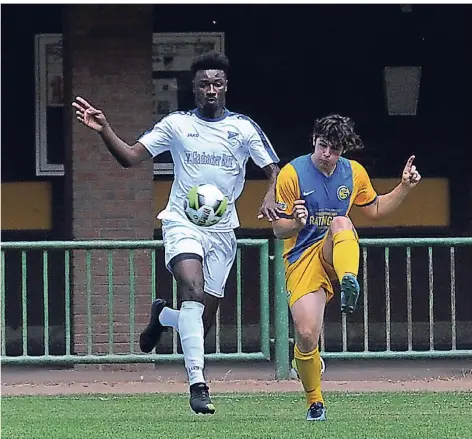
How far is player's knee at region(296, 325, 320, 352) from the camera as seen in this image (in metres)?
7.49

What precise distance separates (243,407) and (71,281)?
308 cm

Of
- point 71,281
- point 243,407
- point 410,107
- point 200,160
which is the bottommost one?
point 243,407

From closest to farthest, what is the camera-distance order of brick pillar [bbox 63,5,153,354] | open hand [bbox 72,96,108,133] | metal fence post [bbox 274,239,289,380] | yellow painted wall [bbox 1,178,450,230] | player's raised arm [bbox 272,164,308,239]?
open hand [bbox 72,96,108,133], player's raised arm [bbox 272,164,308,239], metal fence post [bbox 274,239,289,380], brick pillar [bbox 63,5,153,354], yellow painted wall [bbox 1,178,450,230]

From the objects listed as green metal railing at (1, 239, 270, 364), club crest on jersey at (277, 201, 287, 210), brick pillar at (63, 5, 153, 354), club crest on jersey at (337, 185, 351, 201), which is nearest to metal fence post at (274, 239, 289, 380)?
green metal railing at (1, 239, 270, 364)

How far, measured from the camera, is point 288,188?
24.8ft

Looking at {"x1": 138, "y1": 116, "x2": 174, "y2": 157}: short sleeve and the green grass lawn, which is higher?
{"x1": 138, "y1": 116, "x2": 174, "y2": 157}: short sleeve

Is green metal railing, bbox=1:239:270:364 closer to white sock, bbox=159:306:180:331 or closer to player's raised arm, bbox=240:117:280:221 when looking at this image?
white sock, bbox=159:306:180:331

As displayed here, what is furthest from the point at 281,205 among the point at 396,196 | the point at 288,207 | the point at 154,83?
the point at 154,83

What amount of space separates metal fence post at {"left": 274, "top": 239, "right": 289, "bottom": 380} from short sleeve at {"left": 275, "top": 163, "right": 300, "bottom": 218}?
8.89 feet

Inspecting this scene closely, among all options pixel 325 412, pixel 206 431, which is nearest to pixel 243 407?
pixel 325 412

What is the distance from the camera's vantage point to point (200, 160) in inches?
302

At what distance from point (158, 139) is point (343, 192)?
42.8 inches

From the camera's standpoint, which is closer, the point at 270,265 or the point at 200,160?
the point at 200,160

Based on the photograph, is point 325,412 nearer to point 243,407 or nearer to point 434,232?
point 243,407
